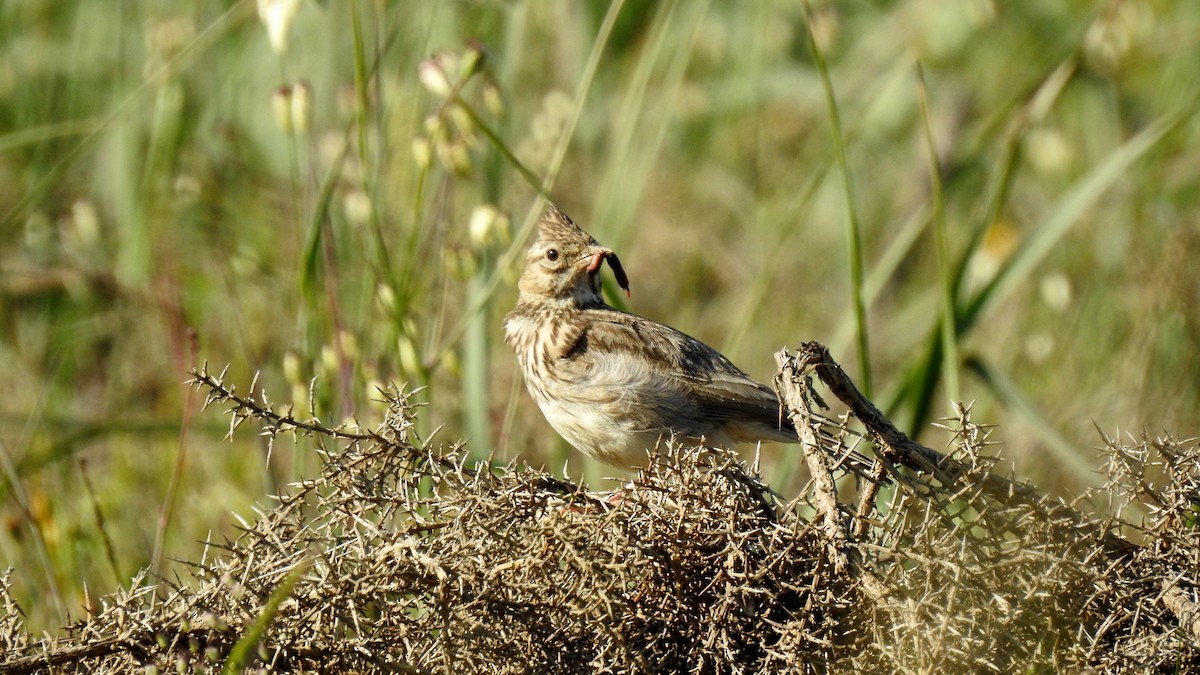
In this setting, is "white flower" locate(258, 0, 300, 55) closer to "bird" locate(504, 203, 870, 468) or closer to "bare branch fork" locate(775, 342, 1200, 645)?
"bird" locate(504, 203, 870, 468)

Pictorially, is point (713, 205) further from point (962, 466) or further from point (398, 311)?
point (962, 466)

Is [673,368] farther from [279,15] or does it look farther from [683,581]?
[683,581]

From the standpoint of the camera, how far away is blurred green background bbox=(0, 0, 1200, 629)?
13.3ft

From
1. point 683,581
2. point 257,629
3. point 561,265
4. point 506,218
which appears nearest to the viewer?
point 257,629

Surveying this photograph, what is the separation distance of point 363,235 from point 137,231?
7.65 feet

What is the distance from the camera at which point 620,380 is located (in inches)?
172

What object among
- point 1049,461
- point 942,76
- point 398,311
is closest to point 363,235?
point 398,311

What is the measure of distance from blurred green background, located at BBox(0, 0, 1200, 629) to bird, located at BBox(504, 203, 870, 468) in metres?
0.18

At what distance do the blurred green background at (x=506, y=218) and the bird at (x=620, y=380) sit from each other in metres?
0.18

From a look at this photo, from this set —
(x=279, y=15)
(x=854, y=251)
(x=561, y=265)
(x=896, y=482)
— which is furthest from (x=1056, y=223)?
(x=279, y=15)

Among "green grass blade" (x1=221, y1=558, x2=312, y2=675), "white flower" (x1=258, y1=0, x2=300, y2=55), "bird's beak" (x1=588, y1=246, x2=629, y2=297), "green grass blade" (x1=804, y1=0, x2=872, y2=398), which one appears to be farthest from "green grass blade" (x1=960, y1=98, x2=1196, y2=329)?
"green grass blade" (x1=221, y1=558, x2=312, y2=675)

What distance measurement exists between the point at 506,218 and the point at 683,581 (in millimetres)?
1803

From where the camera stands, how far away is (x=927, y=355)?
3996 mm

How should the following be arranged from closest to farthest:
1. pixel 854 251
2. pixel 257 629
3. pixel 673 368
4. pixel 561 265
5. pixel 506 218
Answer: pixel 257 629 < pixel 854 251 < pixel 506 218 < pixel 673 368 < pixel 561 265
